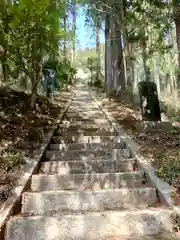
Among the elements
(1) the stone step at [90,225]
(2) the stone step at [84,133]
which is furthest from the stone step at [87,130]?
(1) the stone step at [90,225]

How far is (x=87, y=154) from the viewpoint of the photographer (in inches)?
235

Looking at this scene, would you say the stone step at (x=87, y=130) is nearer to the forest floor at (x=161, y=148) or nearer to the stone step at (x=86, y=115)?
the forest floor at (x=161, y=148)

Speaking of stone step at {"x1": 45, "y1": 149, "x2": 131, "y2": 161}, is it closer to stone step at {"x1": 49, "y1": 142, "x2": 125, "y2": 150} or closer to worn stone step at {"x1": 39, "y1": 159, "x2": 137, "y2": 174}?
stone step at {"x1": 49, "y1": 142, "x2": 125, "y2": 150}

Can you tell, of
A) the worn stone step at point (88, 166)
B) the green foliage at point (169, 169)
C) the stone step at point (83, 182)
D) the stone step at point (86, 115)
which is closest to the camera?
the green foliage at point (169, 169)

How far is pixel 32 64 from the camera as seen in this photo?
7.83 m

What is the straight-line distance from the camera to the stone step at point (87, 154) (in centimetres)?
584

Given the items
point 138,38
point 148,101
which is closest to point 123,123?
point 148,101

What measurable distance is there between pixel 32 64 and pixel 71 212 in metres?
4.77

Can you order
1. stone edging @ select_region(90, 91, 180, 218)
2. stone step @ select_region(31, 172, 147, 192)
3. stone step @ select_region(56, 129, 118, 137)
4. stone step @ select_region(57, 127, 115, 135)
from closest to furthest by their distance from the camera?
1. stone edging @ select_region(90, 91, 180, 218)
2. stone step @ select_region(31, 172, 147, 192)
3. stone step @ select_region(56, 129, 118, 137)
4. stone step @ select_region(57, 127, 115, 135)

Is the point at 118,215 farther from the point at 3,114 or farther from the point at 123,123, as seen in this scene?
the point at 123,123

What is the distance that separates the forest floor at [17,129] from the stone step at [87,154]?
392 millimetres

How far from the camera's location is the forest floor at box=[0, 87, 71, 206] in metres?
4.77

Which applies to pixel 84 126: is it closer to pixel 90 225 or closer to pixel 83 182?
pixel 83 182

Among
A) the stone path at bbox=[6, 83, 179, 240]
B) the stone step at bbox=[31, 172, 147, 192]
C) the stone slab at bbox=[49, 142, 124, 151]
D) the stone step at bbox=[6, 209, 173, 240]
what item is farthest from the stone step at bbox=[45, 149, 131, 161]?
the stone step at bbox=[6, 209, 173, 240]
